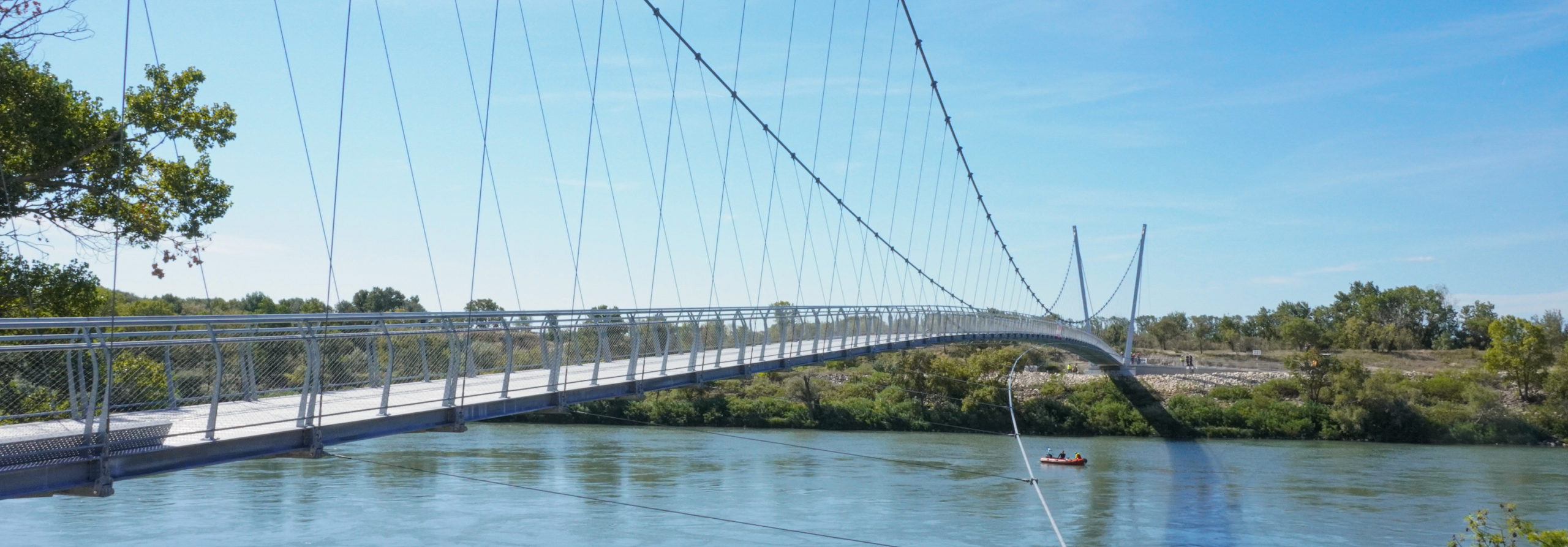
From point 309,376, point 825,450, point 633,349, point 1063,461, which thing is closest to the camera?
point 309,376

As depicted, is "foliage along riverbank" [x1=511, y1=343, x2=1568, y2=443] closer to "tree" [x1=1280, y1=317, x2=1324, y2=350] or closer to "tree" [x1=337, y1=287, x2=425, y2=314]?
"tree" [x1=337, y1=287, x2=425, y2=314]

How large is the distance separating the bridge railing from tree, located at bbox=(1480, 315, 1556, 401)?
41411 mm

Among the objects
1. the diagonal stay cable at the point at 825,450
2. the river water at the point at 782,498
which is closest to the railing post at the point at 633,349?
the river water at the point at 782,498

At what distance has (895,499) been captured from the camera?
24.4 meters

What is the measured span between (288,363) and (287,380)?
25cm

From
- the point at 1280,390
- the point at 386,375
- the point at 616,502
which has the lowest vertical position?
the point at 616,502

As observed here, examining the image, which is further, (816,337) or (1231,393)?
(1231,393)

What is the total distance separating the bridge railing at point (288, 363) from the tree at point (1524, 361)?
41411 mm

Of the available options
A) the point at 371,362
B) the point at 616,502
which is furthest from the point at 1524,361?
the point at 371,362

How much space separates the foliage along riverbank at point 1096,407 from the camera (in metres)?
41.6

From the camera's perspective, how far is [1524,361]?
45781 mm

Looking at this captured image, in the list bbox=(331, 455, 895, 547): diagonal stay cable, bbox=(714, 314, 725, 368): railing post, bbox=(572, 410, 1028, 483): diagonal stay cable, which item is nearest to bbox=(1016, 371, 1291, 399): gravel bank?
bbox=(572, 410, 1028, 483): diagonal stay cable

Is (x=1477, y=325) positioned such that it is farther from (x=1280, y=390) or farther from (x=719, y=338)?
(x=719, y=338)

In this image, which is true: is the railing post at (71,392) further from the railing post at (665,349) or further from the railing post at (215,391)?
the railing post at (665,349)
